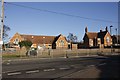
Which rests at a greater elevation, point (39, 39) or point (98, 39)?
point (98, 39)

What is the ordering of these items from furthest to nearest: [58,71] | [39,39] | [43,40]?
[39,39], [43,40], [58,71]

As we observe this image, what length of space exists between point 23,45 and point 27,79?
71.1 m

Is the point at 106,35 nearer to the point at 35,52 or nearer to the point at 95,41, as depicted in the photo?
the point at 95,41

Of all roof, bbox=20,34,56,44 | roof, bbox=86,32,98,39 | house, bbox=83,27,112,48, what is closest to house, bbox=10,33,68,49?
roof, bbox=20,34,56,44

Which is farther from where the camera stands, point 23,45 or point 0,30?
point 23,45

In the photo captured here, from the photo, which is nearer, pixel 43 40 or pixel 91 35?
pixel 43 40

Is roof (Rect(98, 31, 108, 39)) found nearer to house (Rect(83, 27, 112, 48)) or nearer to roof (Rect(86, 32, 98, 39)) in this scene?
house (Rect(83, 27, 112, 48))

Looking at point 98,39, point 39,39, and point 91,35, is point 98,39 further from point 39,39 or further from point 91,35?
point 39,39

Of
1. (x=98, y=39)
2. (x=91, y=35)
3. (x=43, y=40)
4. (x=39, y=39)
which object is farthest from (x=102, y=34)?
(x=39, y=39)

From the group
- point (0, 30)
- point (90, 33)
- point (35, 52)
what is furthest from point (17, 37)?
point (0, 30)

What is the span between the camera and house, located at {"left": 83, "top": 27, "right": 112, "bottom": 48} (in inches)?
4151

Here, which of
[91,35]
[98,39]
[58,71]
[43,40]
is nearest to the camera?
[58,71]

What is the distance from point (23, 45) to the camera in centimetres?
8388

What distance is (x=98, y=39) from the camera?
106 meters
